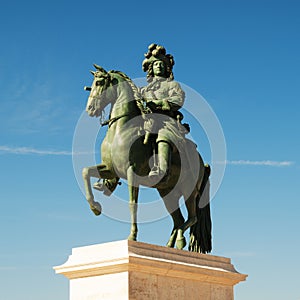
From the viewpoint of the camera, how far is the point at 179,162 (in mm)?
16016

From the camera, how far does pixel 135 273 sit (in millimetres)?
14195

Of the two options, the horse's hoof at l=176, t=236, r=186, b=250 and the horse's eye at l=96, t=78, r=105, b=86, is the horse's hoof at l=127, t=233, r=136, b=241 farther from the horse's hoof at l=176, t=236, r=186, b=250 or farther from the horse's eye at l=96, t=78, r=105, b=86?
the horse's eye at l=96, t=78, r=105, b=86

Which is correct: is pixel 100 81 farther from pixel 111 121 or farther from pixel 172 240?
pixel 172 240

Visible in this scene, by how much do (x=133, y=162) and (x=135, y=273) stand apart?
2189mm

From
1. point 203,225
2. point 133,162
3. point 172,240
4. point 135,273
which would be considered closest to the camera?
point 135,273

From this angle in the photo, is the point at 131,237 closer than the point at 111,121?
Yes

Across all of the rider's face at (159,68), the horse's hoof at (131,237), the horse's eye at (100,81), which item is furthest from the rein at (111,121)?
the horse's hoof at (131,237)

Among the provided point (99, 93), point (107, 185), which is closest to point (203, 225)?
point (107, 185)

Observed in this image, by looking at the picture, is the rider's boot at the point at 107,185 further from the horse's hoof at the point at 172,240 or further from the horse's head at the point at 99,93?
the horse's hoof at the point at 172,240

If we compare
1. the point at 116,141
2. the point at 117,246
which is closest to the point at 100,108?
the point at 116,141

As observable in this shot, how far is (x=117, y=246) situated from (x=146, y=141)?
87.0 inches

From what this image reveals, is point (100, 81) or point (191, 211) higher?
point (100, 81)

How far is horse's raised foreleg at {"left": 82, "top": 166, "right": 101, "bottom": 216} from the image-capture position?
50.6ft

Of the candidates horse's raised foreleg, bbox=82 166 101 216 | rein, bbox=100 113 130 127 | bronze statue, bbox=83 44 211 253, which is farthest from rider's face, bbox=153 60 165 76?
horse's raised foreleg, bbox=82 166 101 216
